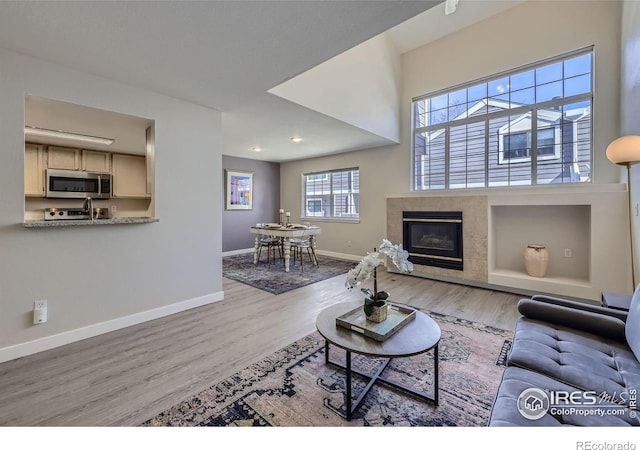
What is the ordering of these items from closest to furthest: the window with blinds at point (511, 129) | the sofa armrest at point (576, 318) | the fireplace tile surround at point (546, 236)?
the sofa armrest at point (576, 318) < the fireplace tile surround at point (546, 236) < the window with blinds at point (511, 129)

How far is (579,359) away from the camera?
53.9 inches

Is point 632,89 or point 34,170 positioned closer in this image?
point 632,89

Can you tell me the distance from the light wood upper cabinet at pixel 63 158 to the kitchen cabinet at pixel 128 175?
1.60ft

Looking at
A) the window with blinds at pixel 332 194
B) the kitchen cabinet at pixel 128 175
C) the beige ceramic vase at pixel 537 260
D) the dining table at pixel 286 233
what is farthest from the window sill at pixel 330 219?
the kitchen cabinet at pixel 128 175

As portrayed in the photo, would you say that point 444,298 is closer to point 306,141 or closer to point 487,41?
point 306,141

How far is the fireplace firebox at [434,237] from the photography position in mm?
4211

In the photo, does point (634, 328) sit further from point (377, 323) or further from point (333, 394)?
point (333, 394)

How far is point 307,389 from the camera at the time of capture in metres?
1.72

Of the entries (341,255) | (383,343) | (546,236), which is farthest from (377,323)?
(341,255)

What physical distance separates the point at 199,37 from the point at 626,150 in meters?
3.57

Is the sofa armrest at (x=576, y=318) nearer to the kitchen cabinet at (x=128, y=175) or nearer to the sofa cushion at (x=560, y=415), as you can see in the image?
the sofa cushion at (x=560, y=415)

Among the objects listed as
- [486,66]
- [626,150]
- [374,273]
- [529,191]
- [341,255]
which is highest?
[486,66]

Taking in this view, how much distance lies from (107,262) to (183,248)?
0.71m
